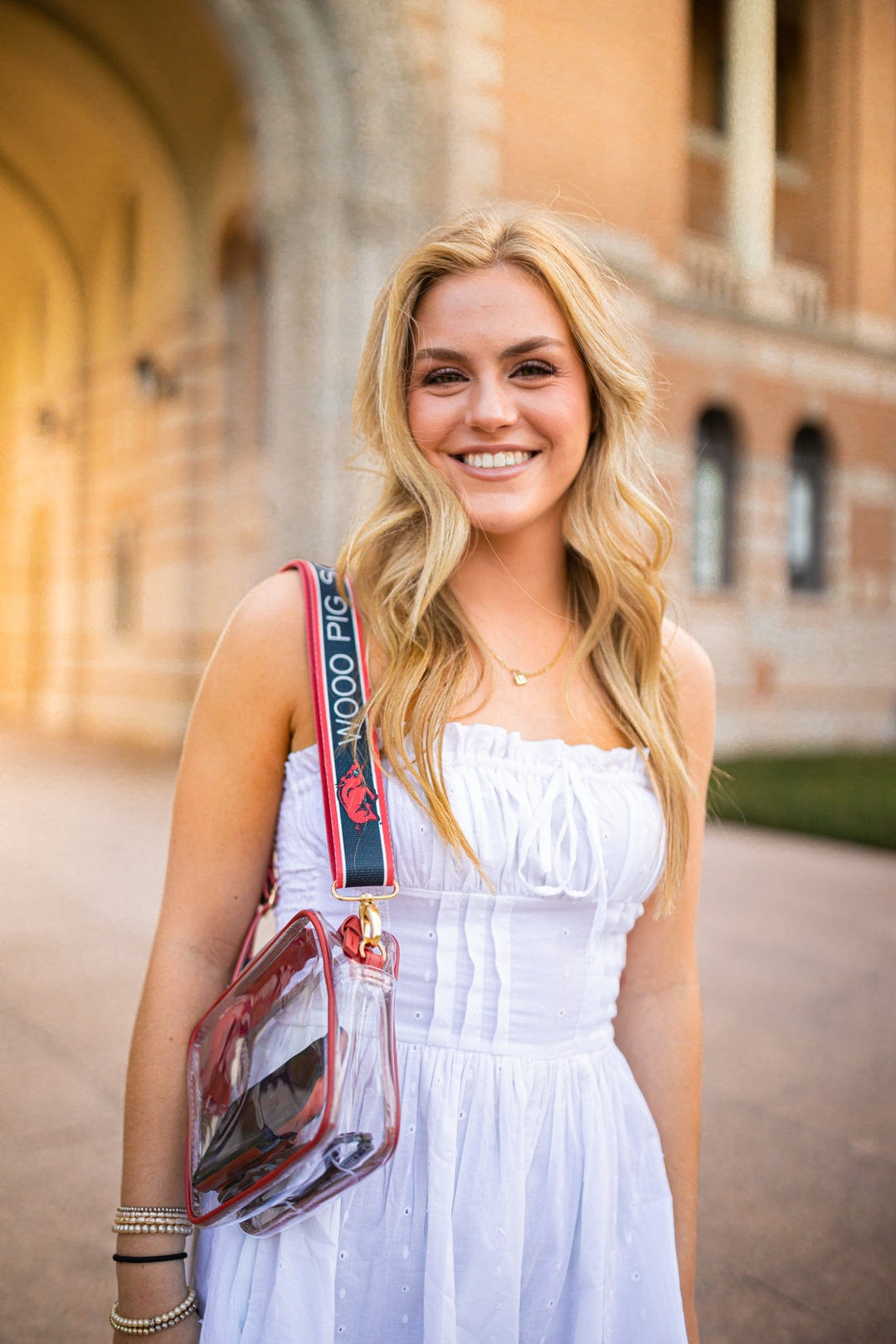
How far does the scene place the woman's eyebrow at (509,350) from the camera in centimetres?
135

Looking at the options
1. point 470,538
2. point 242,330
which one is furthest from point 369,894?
point 242,330

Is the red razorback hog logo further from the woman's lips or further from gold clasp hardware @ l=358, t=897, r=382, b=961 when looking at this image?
the woman's lips

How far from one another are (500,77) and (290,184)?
2639mm

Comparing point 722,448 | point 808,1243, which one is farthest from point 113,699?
point 808,1243

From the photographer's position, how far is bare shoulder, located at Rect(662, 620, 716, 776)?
1.59 meters

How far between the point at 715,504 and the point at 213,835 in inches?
595

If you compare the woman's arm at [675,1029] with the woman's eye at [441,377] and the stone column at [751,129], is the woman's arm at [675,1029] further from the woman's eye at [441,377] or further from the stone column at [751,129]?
the stone column at [751,129]

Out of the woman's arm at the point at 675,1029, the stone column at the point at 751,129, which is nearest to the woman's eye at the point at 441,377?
the woman's arm at the point at 675,1029

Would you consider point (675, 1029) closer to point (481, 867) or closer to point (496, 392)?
point (481, 867)

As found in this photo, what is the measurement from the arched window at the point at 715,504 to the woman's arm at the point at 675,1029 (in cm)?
1408

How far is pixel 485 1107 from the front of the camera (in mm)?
1269

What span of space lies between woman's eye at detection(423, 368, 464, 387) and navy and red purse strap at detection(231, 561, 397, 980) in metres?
0.30

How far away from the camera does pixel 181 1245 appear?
1.20 meters

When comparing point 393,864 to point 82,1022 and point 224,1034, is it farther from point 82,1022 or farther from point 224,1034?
point 82,1022
